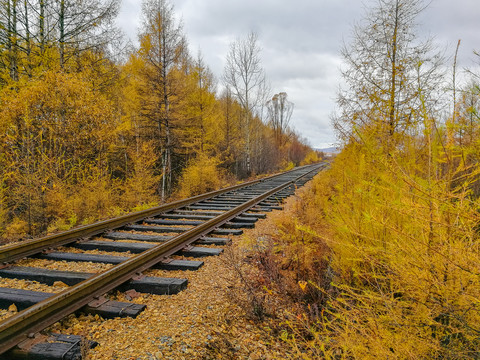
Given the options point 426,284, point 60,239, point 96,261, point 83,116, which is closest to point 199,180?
point 83,116

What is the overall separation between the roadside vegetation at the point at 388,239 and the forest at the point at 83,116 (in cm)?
550

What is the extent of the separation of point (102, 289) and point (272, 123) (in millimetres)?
48120

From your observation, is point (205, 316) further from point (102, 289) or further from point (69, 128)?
point (69, 128)

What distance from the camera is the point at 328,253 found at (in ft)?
13.6

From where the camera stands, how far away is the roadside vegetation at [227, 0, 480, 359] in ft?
5.95

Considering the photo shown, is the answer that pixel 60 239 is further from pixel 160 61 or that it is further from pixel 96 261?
pixel 160 61

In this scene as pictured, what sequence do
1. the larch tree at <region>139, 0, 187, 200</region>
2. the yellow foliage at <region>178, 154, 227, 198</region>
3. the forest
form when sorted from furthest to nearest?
the larch tree at <region>139, 0, 187, 200</region>
the yellow foliage at <region>178, 154, 227, 198</region>
the forest

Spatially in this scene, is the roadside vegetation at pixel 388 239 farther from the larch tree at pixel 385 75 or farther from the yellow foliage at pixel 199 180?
the yellow foliage at pixel 199 180

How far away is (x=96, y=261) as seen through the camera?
3.93 meters

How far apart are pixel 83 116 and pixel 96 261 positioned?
761 cm

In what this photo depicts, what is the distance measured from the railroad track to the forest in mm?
1891

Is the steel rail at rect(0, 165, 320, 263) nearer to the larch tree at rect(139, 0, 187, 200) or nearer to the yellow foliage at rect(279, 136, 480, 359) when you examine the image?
the yellow foliage at rect(279, 136, 480, 359)

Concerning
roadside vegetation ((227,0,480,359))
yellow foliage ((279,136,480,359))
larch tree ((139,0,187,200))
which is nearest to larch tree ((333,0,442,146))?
roadside vegetation ((227,0,480,359))

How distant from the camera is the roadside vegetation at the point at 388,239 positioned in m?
1.81
